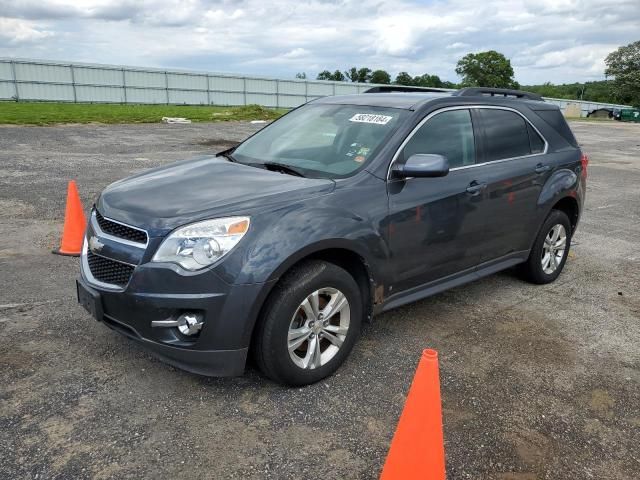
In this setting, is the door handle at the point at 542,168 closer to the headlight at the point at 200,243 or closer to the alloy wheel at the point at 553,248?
the alloy wheel at the point at 553,248

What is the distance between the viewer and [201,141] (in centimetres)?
1633

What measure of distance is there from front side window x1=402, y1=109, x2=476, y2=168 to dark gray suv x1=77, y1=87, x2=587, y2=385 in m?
0.01

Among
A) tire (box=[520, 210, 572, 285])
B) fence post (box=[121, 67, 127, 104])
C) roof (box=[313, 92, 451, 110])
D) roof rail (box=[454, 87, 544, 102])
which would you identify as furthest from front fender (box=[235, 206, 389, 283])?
fence post (box=[121, 67, 127, 104])

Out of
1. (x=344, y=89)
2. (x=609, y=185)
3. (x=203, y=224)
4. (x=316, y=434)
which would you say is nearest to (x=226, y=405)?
(x=316, y=434)

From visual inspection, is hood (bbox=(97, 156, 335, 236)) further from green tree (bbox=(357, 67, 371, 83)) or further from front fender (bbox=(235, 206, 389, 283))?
green tree (bbox=(357, 67, 371, 83))

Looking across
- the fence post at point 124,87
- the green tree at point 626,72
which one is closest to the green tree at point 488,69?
the green tree at point 626,72

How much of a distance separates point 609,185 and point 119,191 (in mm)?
11512

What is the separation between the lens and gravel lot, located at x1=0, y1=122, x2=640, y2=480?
2793mm

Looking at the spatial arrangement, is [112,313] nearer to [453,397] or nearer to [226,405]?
[226,405]

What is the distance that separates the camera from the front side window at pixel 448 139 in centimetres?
401

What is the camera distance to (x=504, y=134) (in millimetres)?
4773

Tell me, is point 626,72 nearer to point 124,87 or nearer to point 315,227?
point 124,87

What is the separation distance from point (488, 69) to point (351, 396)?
92499 millimetres

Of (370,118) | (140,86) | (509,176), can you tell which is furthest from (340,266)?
(140,86)
